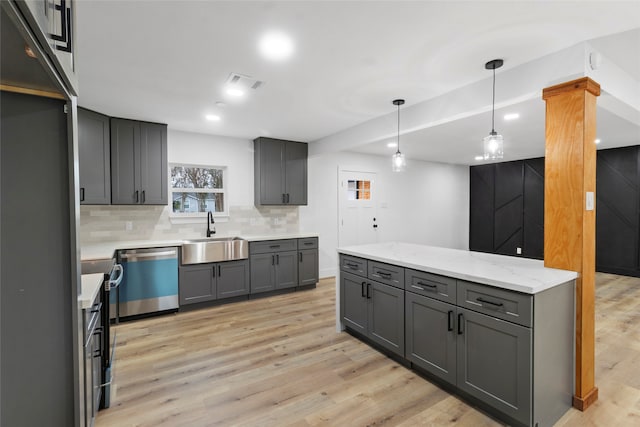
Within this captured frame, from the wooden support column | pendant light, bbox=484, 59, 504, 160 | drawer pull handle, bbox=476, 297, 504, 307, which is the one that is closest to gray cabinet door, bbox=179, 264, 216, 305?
drawer pull handle, bbox=476, 297, 504, 307

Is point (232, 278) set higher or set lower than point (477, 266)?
lower

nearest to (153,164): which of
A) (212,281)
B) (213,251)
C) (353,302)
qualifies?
(213,251)

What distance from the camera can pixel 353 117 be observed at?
13.1 ft

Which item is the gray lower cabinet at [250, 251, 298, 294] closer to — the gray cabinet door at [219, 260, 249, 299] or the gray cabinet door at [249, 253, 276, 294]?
the gray cabinet door at [249, 253, 276, 294]

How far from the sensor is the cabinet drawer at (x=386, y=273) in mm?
2650

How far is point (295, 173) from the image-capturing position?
5.34 metres

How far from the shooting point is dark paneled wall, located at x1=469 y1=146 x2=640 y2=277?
587 centimetres

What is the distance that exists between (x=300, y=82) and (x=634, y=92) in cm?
301

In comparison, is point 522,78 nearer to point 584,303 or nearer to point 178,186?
point 584,303

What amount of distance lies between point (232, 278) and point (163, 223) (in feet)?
4.27

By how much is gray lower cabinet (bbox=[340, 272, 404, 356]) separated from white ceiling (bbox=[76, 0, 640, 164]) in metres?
1.90

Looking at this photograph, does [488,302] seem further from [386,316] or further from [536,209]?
[536,209]

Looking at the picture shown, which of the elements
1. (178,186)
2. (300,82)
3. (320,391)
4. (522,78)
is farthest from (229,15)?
(178,186)

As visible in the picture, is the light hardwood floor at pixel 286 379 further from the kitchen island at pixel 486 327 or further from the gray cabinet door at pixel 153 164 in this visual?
the gray cabinet door at pixel 153 164
